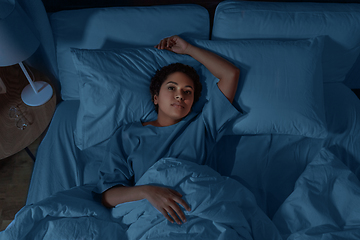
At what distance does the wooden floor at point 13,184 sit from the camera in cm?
163

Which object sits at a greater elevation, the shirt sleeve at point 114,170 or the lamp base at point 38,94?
the lamp base at point 38,94

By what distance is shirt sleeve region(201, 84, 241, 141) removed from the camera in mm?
1239

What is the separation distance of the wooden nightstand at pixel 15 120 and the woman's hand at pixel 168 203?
0.69 meters

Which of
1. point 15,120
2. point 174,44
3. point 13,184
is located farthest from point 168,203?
point 13,184

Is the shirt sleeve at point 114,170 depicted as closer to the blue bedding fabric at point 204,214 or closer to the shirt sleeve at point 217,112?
the blue bedding fabric at point 204,214

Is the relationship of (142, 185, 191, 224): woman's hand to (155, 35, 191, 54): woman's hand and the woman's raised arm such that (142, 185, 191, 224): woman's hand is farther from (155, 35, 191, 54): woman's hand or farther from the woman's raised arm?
(155, 35, 191, 54): woman's hand

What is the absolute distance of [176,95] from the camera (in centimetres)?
122

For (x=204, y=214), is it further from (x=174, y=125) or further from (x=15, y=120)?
(x=15, y=120)

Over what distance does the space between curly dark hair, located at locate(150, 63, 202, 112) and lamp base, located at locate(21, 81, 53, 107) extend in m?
0.56

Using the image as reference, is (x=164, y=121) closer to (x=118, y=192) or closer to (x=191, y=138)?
(x=191, y=138)

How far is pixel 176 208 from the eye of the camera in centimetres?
97

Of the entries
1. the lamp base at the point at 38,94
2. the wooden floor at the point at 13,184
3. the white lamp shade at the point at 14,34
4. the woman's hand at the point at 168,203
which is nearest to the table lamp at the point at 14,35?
the white lamp shade at the point at 14,34

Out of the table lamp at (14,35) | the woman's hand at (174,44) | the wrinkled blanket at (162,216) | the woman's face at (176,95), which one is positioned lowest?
the wrinkled blanket at (162,216)

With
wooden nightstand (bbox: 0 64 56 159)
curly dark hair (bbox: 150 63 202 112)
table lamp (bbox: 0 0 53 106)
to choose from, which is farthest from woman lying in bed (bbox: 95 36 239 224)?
table lamp (bbox: 0 0 53 106)
